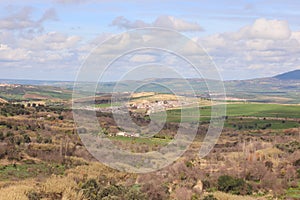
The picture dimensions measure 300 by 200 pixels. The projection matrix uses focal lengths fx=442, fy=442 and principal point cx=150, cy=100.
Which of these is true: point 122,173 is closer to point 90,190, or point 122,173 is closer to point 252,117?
point 90,190

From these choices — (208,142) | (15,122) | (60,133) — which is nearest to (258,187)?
(208,142)

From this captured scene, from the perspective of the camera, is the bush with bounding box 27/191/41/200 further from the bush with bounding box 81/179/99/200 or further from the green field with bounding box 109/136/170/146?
the green field with bounding box 109/136/170/146

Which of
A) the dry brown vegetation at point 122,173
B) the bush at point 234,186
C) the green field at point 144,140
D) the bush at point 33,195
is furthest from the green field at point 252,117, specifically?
the bush at point 33,195

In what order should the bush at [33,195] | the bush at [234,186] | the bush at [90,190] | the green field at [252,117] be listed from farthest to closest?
1. the green field at [252,117]
2. the bush at [234,186]
3. the bush at [90,190]
4. the bush at [33,195]

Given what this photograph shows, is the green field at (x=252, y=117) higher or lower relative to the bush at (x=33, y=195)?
lower

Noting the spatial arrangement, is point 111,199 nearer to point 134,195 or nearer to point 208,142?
point 134,195

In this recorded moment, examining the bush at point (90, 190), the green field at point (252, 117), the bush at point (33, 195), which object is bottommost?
the green field at point (252, 117)

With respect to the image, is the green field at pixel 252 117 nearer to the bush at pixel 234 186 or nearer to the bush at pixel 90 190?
the bush at pixel 234 186

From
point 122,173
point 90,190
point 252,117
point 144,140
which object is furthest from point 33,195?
point 252,117
